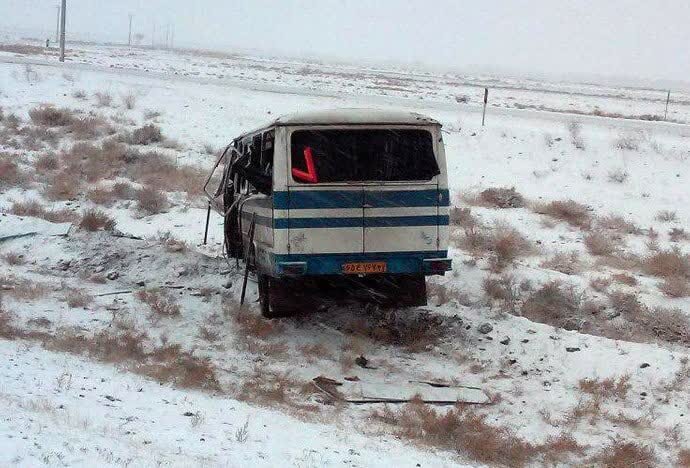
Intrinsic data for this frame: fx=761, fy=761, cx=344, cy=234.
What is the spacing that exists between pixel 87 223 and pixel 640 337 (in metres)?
9.33

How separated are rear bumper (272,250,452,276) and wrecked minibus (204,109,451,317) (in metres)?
0.01

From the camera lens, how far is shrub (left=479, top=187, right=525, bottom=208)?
16938mm

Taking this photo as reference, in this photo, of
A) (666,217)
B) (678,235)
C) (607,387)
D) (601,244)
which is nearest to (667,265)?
(601,244)

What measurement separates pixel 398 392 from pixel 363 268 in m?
1.61

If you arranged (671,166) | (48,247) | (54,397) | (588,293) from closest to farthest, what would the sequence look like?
(54,397)
(588,293)
(48,247)
(671,166)

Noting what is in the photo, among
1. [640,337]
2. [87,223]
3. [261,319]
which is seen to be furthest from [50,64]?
[640,337]

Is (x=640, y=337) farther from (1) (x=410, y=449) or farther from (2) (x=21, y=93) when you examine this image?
(2) (x=21, y=93)

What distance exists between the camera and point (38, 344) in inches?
321

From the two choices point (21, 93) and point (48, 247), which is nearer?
point (48, 247)

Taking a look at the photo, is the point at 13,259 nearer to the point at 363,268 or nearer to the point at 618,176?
the point at 363,268

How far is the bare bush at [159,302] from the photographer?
10000 millimetres

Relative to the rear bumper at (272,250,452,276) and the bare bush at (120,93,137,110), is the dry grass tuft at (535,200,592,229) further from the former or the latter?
the bare bush at (120,93,137,110)

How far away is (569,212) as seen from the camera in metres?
16.1

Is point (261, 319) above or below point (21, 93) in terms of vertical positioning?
below
